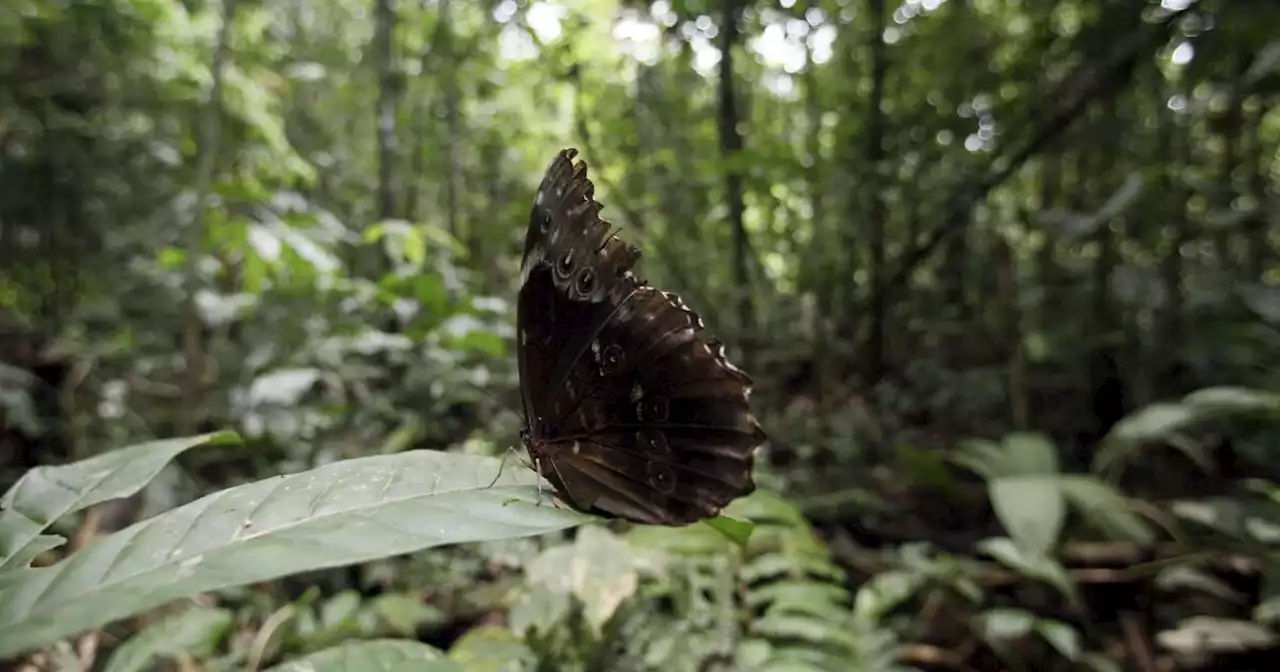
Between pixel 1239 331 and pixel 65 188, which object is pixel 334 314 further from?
pixel 1239 331

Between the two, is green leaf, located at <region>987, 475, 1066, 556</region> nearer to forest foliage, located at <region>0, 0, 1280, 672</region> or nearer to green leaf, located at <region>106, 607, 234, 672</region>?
forest foliage, located at <region>0, 0, 1280, 672</region>

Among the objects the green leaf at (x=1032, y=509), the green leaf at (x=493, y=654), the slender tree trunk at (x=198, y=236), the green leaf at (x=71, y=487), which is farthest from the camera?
the slender tree trunk at (x=198, y=236)

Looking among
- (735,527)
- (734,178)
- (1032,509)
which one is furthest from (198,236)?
(1032,509)

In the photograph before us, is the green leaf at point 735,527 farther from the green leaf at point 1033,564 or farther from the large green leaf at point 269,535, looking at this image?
the green leaf at point 1033,564

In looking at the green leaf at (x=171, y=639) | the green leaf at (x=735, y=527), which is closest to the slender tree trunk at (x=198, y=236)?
the green leaf at (x=171, y=639)

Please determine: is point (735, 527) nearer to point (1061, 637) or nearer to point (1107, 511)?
point (1061, 637)

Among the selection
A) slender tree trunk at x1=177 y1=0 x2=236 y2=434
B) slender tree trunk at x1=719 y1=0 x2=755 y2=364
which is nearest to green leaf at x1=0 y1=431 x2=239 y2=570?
slender tree trunk at x1=177 y1=0 x2=236 y2=434
